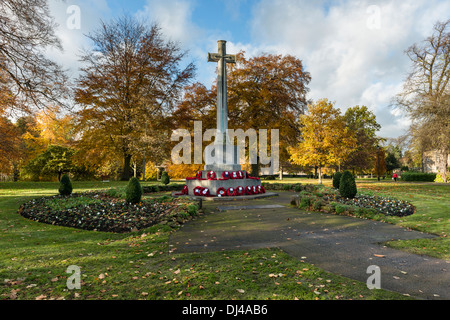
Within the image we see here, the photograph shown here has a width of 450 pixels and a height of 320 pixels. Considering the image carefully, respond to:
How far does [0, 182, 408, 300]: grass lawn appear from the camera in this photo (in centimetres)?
334

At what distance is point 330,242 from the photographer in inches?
227

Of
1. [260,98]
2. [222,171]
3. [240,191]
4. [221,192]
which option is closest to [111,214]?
[221,192]

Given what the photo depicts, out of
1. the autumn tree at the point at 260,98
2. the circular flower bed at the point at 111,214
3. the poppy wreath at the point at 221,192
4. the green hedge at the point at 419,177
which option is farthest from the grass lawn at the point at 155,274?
the green hedge at the point at 419,177

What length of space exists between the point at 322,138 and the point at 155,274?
79.2ft

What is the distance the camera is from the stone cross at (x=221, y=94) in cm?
1495

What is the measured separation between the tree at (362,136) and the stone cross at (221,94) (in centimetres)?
2703

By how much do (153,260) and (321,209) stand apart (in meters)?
7.36

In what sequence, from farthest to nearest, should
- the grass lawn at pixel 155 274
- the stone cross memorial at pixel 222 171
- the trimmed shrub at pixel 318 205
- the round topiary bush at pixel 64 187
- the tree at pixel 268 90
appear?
the tree at pixel 268 90 → the stone cross memorial at pixel 222 171 → the round topiary bush at pixel 64 187 → the trimmed shrub at pixel 318 205 → the grass lawn at pixel 155 274

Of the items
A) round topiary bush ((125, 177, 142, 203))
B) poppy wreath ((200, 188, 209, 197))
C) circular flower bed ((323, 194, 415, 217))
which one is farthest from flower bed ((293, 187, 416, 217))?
round topiary bush ((125, 177, 142, 203))

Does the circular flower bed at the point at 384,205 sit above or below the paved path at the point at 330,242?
above

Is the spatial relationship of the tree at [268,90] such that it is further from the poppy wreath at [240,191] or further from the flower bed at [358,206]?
the flower bed at [358,206]
